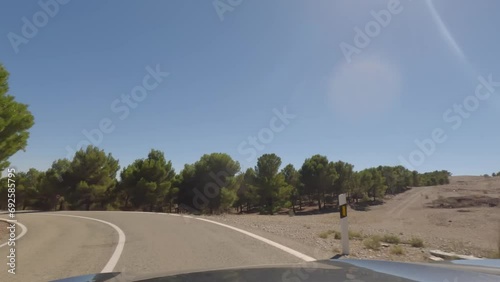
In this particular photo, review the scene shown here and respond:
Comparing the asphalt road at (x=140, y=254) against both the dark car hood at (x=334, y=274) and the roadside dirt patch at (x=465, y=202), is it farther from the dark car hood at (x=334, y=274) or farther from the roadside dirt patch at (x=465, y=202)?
the roadside dirt patch at (x=465, y=202)

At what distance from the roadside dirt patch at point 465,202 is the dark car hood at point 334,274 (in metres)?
69.8

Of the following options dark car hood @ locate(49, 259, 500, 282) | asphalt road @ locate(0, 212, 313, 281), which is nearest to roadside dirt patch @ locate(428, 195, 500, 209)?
asphalt road @ locate(0, 212, 313, 281)

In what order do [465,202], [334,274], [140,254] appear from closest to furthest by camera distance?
[334,274] → [140,254] → [465,202]

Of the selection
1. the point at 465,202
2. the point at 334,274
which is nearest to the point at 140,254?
the point at 334,274

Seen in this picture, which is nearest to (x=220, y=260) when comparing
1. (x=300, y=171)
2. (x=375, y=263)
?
(x=375, y=263)

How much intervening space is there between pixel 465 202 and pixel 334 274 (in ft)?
251

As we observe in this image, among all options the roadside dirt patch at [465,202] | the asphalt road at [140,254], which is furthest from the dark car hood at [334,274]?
the roadside dirt patch at [465,202]

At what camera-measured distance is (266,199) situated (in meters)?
55.0

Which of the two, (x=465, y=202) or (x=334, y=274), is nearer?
(x=334, y=274)

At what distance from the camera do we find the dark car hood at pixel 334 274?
252 centimetres

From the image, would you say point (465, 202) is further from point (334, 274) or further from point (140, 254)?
point (334, 274)

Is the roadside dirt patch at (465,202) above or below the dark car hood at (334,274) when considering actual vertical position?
above

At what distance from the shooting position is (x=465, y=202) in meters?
66.6

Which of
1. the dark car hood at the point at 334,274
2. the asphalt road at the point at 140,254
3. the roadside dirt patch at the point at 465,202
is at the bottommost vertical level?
the asphalt road at the point at 140,254
